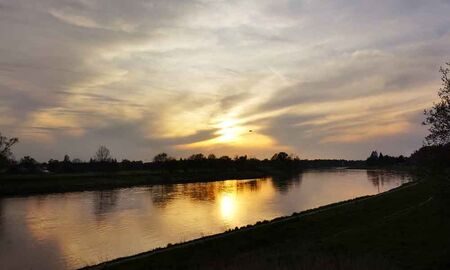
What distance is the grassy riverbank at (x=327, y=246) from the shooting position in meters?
13.4

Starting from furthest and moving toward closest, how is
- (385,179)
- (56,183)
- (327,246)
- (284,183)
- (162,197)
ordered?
(385,179) → (284,183) → (56,183) → (162,197) → (327,246)

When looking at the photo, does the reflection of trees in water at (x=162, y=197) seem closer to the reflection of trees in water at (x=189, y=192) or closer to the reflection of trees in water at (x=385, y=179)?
the reflection of trees in water at (x=189, y=192)

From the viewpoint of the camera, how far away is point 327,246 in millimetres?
18359

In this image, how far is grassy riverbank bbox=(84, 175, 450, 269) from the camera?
1343 cm

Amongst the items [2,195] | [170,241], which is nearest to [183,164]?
[2,195]

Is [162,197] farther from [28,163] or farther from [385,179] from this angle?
[28,163]

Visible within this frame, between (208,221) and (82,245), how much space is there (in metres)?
13.2

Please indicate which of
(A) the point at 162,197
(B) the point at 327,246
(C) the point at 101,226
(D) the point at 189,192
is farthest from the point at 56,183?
(B) the point at 327,246

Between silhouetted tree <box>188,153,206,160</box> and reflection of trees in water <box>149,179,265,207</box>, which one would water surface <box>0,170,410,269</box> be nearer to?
reflection of trees in water <box>149,179,265,207</box>

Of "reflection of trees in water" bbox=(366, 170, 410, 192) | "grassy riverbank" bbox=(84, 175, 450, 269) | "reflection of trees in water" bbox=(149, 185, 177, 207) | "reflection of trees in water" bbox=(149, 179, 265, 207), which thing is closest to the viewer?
"grassy riverbank" bbox=(84, 175, 450, 269)

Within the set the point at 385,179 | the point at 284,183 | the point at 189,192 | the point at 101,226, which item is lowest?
the point at 101,226

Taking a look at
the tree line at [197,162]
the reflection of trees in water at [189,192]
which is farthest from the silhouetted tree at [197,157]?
the reflection of trees in water at [189,192]

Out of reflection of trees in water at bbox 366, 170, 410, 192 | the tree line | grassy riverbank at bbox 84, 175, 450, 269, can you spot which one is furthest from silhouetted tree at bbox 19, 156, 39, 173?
grassy riverbank at bbox 84, 175, 450, 269

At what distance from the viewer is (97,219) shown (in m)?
41.3
